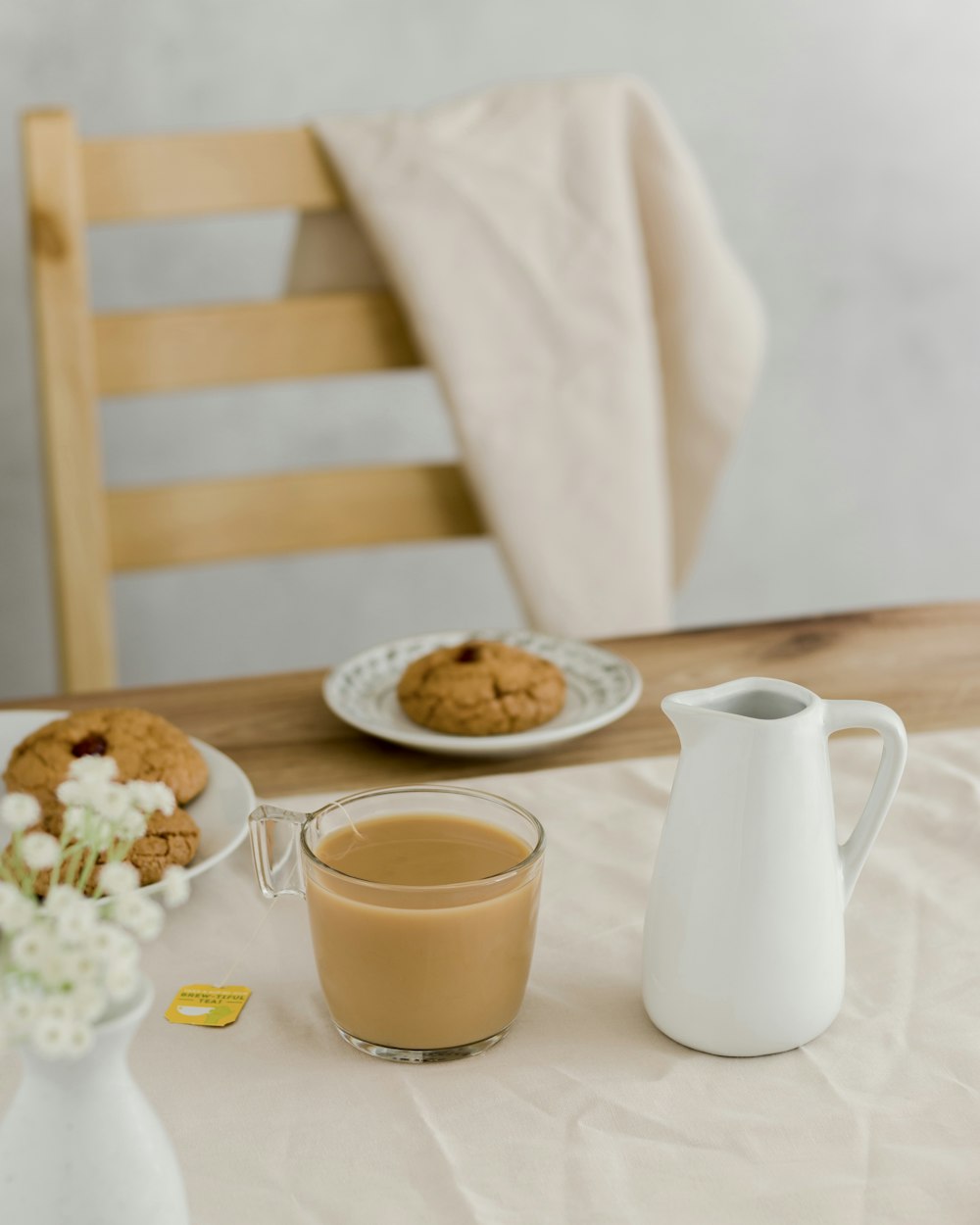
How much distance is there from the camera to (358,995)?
0.54 m

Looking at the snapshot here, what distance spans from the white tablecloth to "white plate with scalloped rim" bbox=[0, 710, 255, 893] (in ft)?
0.09

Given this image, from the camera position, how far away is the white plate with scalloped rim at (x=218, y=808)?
678 mm

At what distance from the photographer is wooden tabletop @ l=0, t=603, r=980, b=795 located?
2.74ft

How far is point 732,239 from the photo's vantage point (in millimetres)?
1984

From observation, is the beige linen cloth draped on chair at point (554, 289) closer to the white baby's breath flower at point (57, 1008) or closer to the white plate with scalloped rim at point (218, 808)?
the white plate with scalloped rim at point (218, 808)

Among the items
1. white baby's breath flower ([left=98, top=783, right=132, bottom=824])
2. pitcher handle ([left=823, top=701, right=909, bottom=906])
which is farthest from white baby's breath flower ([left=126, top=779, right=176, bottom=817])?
pitcher handle ([left=823, top=701, right=909, bottom=906])

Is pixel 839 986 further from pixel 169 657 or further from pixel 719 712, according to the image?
pixel 169 657

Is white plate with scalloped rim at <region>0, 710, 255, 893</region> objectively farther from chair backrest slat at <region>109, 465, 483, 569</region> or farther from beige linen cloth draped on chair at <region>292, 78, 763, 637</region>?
beige linen cloth draped on chair at <region>292, 78, 763, 637</region>

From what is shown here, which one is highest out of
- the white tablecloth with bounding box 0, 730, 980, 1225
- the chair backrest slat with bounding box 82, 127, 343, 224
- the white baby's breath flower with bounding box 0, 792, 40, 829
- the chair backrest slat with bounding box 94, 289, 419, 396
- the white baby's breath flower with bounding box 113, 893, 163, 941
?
the chair backrest slat with bounding box 82, 127, 343, 224

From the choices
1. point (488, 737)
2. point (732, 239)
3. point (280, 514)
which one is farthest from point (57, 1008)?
point (732, 239)

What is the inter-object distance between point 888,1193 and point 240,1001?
0.27 meters

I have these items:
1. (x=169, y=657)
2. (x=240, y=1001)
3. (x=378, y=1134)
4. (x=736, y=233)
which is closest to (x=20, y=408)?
(x=169, y=657)

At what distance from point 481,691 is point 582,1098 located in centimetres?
35

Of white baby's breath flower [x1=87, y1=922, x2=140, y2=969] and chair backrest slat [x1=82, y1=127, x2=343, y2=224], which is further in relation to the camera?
chair backrest slat [x1=82, y1=127, x2=343, y2=224]
